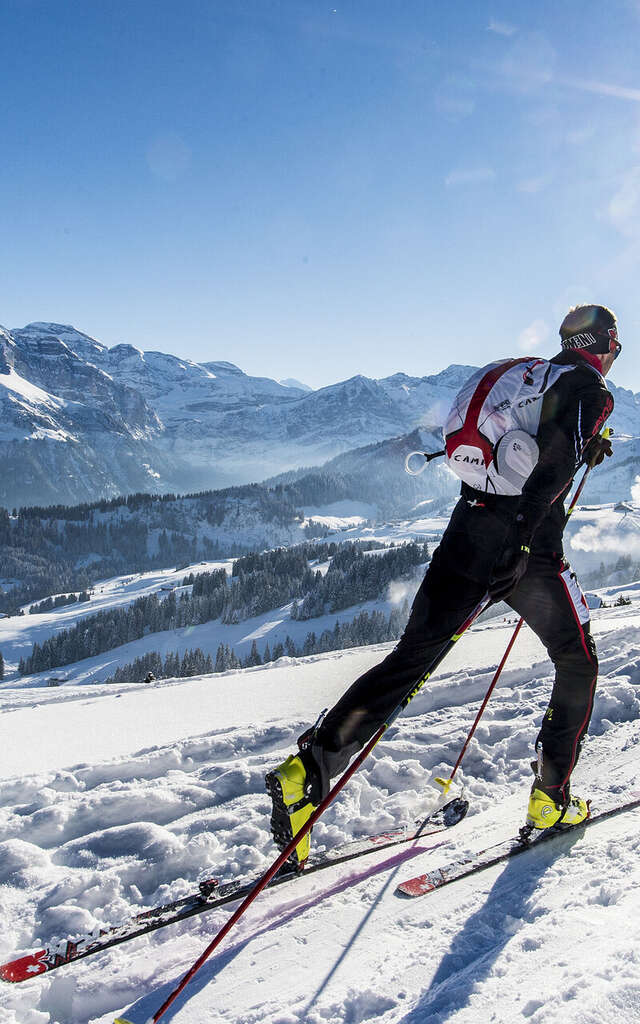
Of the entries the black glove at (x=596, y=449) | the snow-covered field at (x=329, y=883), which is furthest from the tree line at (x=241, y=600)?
the black glove at (x=596, y=449)

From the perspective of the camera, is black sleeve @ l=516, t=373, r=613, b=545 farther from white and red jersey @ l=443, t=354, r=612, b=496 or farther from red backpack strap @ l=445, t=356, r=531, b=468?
red backpack strap @ l=445, t=356, r=531, b=468

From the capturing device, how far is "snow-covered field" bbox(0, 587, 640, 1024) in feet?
7.38

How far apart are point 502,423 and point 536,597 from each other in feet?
3.62

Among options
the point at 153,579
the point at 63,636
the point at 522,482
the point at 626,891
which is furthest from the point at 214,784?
the point at 153,579

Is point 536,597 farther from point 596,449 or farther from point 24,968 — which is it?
point 24,968

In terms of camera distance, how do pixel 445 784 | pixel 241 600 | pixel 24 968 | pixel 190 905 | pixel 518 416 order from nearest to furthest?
pixel 24 968 → pixel 190 905 → pixel 518 416 → pixel 445 784 → pixel 241 600

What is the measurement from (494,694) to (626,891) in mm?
4106

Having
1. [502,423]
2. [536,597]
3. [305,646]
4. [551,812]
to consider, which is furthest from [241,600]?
[502,423]

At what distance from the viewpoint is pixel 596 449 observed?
12.3ft


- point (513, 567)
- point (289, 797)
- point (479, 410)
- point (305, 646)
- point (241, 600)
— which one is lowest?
point (305, 646)

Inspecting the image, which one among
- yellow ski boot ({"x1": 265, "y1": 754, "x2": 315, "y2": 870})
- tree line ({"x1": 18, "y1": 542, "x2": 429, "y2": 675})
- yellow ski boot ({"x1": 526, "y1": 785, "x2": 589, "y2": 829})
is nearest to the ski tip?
yellow ski boot ({"x1": 265, "y1": 754, "x2": 315, "y2": 870})

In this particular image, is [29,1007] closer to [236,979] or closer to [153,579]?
[236,979]

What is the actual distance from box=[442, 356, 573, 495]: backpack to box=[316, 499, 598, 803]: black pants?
24 cm

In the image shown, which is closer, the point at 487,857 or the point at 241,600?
the point at 487,857
